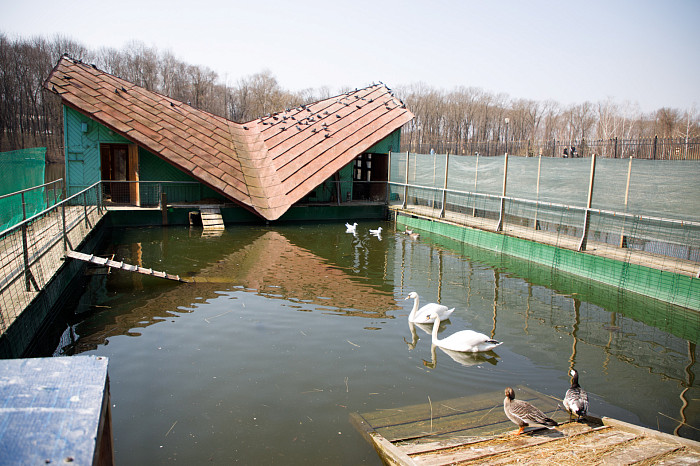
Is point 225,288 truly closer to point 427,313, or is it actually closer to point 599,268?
point 427,313

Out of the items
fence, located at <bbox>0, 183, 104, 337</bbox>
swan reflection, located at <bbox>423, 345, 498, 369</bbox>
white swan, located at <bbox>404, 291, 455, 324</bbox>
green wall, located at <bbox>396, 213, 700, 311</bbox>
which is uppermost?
fence, located at <bbox>0, 183, 104, 337</bbox>

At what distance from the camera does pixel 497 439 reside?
439cm

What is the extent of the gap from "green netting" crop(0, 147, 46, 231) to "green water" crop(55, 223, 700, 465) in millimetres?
2371

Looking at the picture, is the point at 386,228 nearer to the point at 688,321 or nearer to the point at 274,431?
the point at 688,321

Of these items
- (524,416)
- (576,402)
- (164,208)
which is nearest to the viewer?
Result: (524,416)

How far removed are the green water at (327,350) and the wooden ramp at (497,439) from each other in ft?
0.76

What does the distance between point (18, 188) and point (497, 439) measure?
1357cm

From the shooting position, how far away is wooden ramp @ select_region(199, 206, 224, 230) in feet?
55.0

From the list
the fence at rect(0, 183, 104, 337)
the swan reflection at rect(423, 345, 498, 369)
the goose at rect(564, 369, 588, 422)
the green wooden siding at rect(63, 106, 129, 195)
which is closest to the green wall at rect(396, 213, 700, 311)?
the swan reflection at rect(423, 345, 498, 369)

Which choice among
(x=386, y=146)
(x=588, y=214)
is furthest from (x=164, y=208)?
(x=588, y=214)

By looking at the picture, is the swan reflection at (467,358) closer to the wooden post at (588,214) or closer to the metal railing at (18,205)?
the wooden post at (588,214)

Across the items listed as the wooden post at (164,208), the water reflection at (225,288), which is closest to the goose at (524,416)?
the water reflection at (225,288)

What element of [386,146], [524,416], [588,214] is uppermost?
[386,146]

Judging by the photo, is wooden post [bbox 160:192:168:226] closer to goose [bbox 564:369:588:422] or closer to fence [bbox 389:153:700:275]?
fence [bbox 389:153:700:275]
